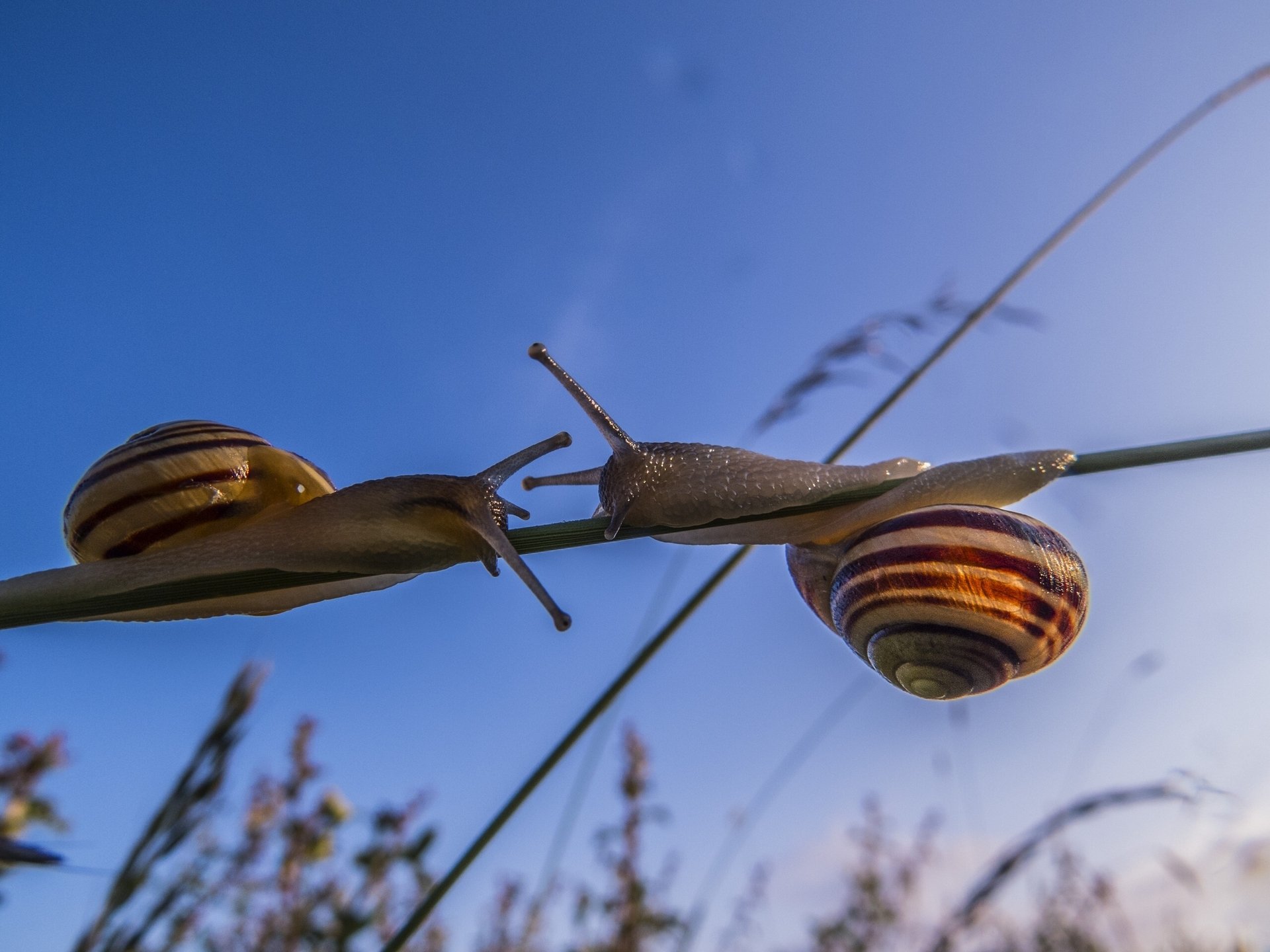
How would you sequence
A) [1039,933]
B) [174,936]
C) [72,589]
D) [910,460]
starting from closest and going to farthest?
1. [72,589]
2. [910,460]
3. [174,936]
4. [1039,933]

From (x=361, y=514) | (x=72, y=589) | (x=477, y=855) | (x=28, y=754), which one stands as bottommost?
(x=477, y=855)

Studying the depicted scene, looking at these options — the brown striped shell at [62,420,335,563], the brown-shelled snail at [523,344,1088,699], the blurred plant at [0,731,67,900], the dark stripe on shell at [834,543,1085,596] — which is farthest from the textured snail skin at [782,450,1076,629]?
the blurred plant at [0,731,67,900]

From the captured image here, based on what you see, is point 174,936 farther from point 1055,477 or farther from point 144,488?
point 1055,477

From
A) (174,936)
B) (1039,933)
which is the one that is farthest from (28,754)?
(1039,933)

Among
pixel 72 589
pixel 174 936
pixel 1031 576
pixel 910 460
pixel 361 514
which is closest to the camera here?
pixel 72 589

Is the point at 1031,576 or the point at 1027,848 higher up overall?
the point at 1031,576

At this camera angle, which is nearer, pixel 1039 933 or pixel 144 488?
pixel 144 488

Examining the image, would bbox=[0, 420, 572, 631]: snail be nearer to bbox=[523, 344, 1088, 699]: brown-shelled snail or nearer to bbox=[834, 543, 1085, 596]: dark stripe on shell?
bbox=[523, 344, 1088, 699]: brown-shelled snail
